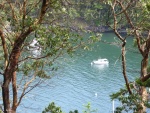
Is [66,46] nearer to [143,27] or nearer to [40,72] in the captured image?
[40,72]

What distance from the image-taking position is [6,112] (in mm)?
4875

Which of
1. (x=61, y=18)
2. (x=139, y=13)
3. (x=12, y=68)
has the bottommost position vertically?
(x=12, y=68)

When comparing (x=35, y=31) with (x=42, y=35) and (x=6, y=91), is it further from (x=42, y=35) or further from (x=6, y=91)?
(x=6, y=91)

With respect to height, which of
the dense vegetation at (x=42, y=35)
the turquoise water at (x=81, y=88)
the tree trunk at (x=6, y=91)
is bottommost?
the tree trunk at (x=6, y=91)

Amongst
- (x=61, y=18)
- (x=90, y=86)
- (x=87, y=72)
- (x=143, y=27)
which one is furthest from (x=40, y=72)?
(x=87, y=72)

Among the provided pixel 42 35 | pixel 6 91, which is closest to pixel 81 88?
pixel 6 91

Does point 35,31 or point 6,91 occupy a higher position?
point 35,31

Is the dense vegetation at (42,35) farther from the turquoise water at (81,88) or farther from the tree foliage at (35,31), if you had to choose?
the turquoise water at (81,88)

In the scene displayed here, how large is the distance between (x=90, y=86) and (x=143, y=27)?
61.6ft

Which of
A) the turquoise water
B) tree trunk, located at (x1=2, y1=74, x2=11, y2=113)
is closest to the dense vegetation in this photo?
tree trunk, located at (x1=2, y1=74, x2=11, y2=113)

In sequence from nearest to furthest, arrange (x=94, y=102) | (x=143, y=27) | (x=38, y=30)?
Result: 1. (x=38, y=30)
2. (x=143, y=27)
3. (x=94, y=102)

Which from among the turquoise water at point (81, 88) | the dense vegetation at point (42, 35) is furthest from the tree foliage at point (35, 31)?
the turquoise water at point (81, 88)

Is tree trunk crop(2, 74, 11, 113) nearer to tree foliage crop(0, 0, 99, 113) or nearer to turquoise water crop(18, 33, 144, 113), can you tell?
tree foliage crop(0, 0, 99, 113)

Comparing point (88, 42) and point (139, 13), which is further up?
point (139, 13)
